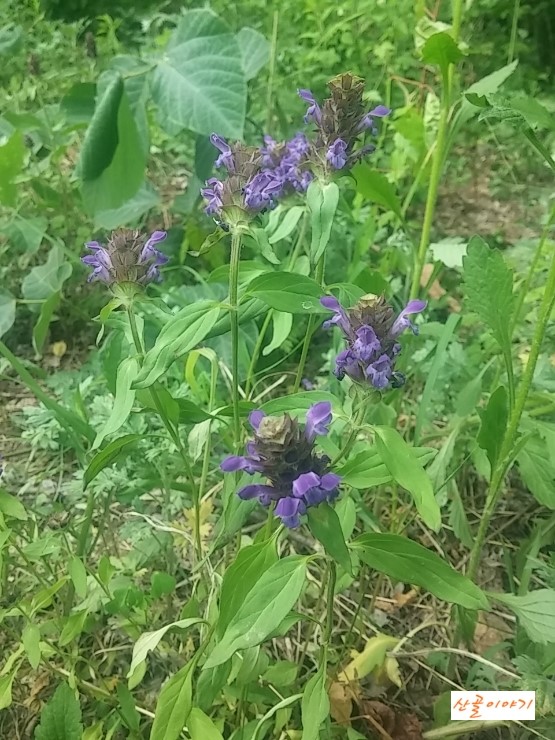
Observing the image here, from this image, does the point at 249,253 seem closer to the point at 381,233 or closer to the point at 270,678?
the point at 381,233

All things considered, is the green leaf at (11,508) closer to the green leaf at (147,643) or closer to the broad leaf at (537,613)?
the green leaf at (147,643)

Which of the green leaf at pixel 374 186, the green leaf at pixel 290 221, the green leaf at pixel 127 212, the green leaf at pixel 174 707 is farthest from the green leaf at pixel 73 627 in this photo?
the green leaf at pixel 127 212

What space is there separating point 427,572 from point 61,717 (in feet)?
1.40

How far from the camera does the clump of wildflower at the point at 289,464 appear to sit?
0.50 metres

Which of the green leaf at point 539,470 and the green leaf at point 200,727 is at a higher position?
the green leaf at point 539,470

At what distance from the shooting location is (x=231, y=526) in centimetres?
60

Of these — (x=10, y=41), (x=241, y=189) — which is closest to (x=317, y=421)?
(x=241, y=189)

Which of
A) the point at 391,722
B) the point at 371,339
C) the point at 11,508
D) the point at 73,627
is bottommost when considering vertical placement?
the point at 391,722

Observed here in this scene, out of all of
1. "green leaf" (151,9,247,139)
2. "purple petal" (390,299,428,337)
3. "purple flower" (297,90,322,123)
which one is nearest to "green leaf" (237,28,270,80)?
"green leaf" (151,9,247,139)

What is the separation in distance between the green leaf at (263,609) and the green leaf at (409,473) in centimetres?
10

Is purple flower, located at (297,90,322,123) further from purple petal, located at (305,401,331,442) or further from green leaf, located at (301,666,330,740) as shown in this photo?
green leaf, located at (301,666,330,740)

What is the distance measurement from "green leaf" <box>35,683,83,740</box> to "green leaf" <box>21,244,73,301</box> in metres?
0.74

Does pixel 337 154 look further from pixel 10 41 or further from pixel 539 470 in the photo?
pixel 10 41

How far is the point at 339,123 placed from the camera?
690 mm
